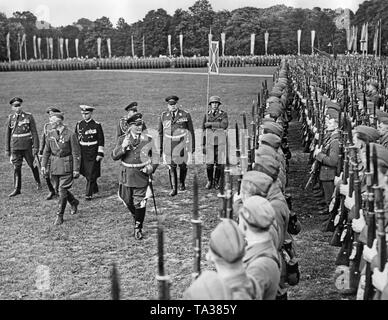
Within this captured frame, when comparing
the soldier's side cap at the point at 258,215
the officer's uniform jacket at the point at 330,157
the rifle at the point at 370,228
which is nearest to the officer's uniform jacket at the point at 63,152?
→ the officer's uniform jacket at the point at 330,157

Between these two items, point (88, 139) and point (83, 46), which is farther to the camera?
point (83, 46)

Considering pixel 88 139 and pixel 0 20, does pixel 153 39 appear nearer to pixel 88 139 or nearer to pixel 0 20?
pixel 0 20

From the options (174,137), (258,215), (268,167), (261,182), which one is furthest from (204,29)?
(258,215)

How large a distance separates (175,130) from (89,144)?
161cm

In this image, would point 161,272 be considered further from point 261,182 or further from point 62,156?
point 62,156

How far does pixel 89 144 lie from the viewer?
462 inches

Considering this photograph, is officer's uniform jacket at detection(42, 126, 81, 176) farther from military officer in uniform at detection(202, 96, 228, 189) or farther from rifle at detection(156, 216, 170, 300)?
rifle at detection(156, 216, 170, 300)

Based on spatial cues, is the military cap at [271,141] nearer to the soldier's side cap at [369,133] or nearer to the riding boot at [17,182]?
the soldier's side cap at [369,133]

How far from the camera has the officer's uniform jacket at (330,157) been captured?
943cm

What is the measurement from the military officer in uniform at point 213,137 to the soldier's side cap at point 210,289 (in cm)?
865
